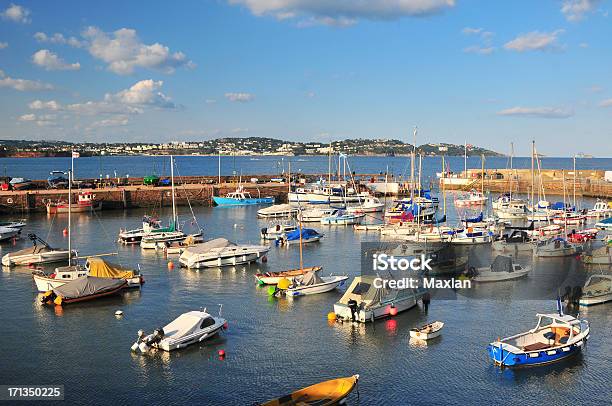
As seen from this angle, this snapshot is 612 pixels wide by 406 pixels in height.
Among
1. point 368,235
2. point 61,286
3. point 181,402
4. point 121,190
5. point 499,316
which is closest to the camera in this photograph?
point 181,402

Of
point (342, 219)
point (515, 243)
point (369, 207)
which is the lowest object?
point (515, 243)

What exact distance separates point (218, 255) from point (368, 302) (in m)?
17.1

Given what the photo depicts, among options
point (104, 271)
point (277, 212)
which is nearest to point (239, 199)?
point (277, 212)

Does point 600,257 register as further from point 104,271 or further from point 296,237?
point 104,271

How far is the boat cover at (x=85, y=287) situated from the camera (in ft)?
114

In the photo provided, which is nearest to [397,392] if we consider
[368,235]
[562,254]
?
[562,254]

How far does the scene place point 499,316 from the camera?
32781 millimetres

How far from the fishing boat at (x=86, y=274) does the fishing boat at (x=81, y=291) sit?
1.31 meters

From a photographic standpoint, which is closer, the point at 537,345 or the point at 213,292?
the point at 537,345

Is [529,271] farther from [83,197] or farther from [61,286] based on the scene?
[83,197]

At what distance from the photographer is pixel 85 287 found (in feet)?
116

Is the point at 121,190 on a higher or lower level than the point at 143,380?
higher

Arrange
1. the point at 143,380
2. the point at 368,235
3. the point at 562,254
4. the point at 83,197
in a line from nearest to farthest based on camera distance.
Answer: the point at 143,380, the point at 562,254, the point at 368,235, the point at 83,197

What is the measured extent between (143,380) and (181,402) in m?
2.78
